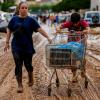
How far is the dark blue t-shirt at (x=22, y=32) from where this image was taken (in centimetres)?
1073

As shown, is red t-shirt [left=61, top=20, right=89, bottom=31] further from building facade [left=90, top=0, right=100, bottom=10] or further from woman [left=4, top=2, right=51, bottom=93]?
building facade [left=90, top=0, right=100, bottom=10]

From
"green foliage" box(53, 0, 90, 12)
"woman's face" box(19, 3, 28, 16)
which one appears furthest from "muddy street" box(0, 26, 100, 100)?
"green foliage" box(53, 0, 90, 12)

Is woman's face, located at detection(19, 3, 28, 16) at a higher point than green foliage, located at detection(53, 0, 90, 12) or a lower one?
higher

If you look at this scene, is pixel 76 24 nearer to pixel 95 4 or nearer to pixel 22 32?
pixel 22 32

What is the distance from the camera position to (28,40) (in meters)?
10.8

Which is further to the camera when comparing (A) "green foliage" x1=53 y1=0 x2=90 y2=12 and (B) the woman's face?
(A) "green foliage" x1=53 y1=0 x2=90 y2=12

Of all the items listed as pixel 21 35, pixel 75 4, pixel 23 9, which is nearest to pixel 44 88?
pixel 21 35

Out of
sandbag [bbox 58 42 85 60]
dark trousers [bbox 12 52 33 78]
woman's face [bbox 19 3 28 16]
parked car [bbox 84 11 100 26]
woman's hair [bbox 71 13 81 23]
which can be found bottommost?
parked car [bbox 84 11 100 26]

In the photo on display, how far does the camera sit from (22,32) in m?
10.8

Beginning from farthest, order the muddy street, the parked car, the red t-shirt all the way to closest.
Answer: the parked car → the red t-shirt → the muddy street

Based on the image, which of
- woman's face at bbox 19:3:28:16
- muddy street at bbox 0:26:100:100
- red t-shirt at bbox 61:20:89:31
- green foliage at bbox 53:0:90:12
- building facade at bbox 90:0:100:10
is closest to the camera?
muddy street at bbox 0:26:100:100

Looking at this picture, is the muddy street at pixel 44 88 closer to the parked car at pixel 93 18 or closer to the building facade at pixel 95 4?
the parked car at pixel 93 18

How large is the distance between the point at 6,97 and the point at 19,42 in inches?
48.9

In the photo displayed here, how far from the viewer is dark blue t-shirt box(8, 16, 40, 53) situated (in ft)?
35.2
